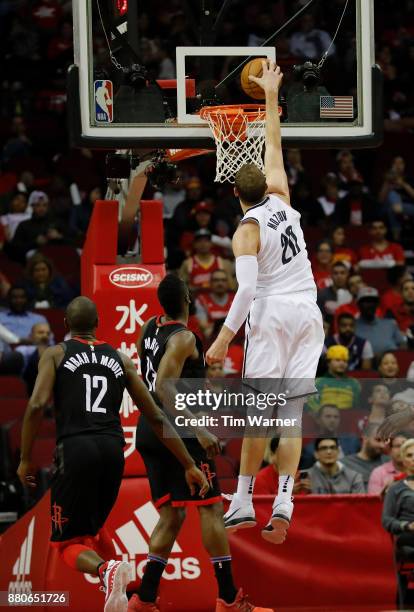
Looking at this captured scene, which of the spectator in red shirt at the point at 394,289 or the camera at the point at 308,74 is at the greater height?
the camera at the point at 308,74

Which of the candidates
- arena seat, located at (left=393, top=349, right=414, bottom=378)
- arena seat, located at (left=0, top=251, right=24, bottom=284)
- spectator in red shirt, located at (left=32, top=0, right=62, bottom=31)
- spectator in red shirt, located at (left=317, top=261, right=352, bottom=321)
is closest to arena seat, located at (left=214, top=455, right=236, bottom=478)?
arena seat, located at (left=393, top=349, right=414, bottom=378)

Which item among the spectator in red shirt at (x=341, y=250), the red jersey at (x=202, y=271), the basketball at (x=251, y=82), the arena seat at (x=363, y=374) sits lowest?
the arena seat at (x=363, y=374)

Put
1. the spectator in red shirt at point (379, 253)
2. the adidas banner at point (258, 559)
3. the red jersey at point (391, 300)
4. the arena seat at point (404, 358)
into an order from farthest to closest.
A: 1. the spectator in red shirt at point (379, 253)
2. the red jersey at point (391, 300)
3. the arena seat at point (404, 358)
4. the adidas banner at point (258, 559)

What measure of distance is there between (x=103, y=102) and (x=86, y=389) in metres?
1.88

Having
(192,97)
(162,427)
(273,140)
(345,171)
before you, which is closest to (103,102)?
(192,97)

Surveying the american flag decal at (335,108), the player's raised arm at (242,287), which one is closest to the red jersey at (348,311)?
the american flag decal at (335,108)

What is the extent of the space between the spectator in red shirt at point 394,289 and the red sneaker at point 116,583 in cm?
788

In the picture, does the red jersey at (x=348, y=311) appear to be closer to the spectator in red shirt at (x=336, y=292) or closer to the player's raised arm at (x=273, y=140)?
the spectator in red shirt at (x=336, y=292)

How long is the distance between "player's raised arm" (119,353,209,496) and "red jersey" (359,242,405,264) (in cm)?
815

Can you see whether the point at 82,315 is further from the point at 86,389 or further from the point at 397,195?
the point at 397,195

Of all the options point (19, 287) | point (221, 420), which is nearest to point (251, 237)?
point (221, 420)

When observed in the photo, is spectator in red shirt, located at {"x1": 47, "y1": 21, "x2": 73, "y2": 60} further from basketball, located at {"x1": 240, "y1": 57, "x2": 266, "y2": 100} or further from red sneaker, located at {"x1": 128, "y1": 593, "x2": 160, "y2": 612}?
red sneaker, located at {"x1": 128, "y1": 593, "x2": 160, "y2": 612}

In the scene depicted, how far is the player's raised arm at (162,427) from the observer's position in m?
8.35

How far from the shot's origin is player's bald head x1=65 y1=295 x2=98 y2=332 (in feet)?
27.7
